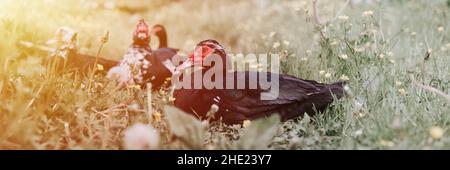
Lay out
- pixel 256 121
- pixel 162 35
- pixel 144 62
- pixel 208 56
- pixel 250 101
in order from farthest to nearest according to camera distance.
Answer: pixel 162 35 < pixel 144 62 < pixel 208 56 < pixel 250 101 < pixel 256 121

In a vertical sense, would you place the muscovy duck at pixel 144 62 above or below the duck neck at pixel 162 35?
below

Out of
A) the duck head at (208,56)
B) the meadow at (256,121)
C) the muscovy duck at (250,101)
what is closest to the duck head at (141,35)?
the meadow at (256,121)

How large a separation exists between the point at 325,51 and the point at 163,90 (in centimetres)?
135

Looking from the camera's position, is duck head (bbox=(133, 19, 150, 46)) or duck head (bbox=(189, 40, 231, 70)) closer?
duck head (bbox=(189, 40, 231, 70))

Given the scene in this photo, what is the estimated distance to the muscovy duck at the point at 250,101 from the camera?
11.7 ft

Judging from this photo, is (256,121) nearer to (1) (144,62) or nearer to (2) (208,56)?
(2) (208,56)

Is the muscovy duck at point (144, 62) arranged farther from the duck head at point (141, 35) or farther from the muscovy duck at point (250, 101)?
the muscovy duck at point (250, 101)

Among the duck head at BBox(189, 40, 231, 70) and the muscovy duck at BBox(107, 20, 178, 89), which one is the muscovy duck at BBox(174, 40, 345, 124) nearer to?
the duck head at BBox(189, 40, 231, 70)

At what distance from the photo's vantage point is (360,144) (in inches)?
117

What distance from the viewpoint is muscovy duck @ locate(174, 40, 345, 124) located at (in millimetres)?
3562

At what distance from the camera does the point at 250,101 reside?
3576 millimetres

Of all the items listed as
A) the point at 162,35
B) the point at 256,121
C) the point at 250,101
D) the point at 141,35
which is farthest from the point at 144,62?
the point at 256,121

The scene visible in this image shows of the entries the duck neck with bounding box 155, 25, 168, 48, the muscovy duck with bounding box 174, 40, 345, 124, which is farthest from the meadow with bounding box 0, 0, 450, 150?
the duck neck with bounding box 155, 25, 168, 48

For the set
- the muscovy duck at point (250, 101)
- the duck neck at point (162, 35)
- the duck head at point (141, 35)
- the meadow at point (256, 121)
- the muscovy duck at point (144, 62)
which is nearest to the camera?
the meadow at point (256, 121)
